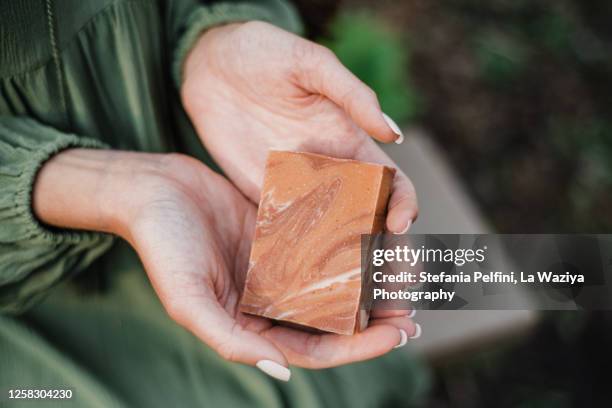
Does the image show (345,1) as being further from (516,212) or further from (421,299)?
(421,299)

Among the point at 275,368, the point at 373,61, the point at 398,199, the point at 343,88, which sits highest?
the point at 373,61

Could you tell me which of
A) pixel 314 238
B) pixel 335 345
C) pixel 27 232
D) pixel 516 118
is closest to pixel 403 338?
pixel 335 345

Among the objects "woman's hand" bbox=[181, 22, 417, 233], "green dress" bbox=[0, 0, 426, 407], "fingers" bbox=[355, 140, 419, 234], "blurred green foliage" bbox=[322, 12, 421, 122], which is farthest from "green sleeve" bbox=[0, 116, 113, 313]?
"blurred green foliage" bbox=[322, 12, 421, 122]

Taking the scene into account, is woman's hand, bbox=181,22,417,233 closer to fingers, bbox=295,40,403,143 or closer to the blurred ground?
fingers, bbox=295,40,403,143

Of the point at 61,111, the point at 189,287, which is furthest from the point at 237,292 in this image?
the point at 61,111

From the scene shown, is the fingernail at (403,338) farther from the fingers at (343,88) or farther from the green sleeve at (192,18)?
the green sleeve at (192,18)

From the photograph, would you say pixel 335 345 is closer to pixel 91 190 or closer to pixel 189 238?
pixel 189 238
